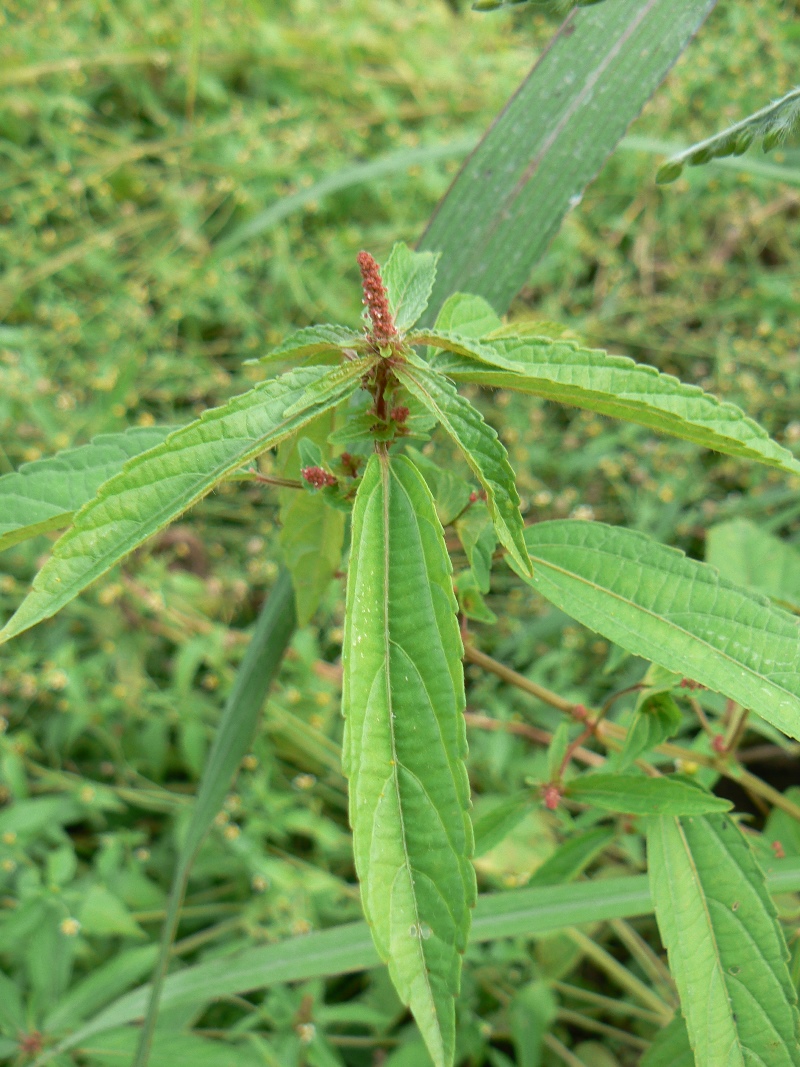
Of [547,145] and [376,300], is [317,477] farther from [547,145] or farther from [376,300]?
[547,145]

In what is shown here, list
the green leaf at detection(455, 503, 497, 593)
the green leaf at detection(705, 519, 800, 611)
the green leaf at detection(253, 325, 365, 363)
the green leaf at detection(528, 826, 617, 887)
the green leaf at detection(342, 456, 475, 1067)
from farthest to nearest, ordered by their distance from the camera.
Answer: the green leaf at detection(705, 519, 800, 611), the green leaf at detection(528, 826, 617, 887), the green leaf at detection(455, 503, 497, 593), the green leaf at detection(253, 325, 365, 363), the green leaf at detection(342, 456, 475, 1067)

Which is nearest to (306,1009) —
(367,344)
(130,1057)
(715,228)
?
(130,1057)

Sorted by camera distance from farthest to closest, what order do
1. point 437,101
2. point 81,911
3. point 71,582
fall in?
point 437,101, point 81,911, point 71,582

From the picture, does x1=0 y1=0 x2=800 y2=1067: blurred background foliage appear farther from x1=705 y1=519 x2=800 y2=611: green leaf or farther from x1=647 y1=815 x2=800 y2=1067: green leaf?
x1=705 y1=519 x2=800 y2=611: green leaf

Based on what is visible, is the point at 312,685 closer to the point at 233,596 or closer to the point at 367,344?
the point at 233,596

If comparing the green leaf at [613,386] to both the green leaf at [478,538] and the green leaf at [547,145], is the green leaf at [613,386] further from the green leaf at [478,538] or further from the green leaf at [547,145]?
the green leaf at [547,145]

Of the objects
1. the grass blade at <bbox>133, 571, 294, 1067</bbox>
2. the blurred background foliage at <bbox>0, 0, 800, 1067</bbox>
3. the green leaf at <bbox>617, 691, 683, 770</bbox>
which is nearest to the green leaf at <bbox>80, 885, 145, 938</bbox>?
the blurred background foliage at <bbox>0, 0, 800, 1067</bbox>
